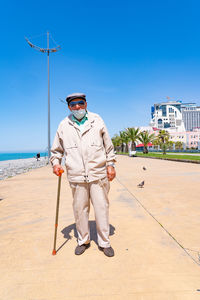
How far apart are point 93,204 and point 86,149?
68 centimetres

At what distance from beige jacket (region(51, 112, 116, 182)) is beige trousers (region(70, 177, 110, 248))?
11 centimetres

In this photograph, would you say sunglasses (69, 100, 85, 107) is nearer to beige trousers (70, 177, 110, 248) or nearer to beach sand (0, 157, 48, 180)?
beige trousers (70, 177, 110, 248)

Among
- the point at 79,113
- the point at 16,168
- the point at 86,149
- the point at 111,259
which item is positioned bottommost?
the point at 16,168

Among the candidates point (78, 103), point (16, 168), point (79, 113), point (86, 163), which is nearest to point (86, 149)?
point (86, 163)

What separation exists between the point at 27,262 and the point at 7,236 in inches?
37.5

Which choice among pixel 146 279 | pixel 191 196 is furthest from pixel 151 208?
pixel 146 279

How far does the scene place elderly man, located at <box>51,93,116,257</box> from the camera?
8.52ft

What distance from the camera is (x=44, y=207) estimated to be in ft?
15.9

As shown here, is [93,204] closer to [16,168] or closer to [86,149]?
[86,149]

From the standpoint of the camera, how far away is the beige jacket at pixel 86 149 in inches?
102

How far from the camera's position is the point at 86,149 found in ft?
8.54

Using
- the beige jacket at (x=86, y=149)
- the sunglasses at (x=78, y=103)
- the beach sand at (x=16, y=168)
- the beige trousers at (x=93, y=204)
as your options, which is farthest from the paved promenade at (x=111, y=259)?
the beach sand at (x=16, y=168)

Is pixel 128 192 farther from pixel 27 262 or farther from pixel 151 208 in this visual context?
pixel 27 262

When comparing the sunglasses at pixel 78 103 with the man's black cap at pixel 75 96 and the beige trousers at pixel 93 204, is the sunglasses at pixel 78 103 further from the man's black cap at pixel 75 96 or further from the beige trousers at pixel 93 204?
the beige trousers at pixel 93 204
